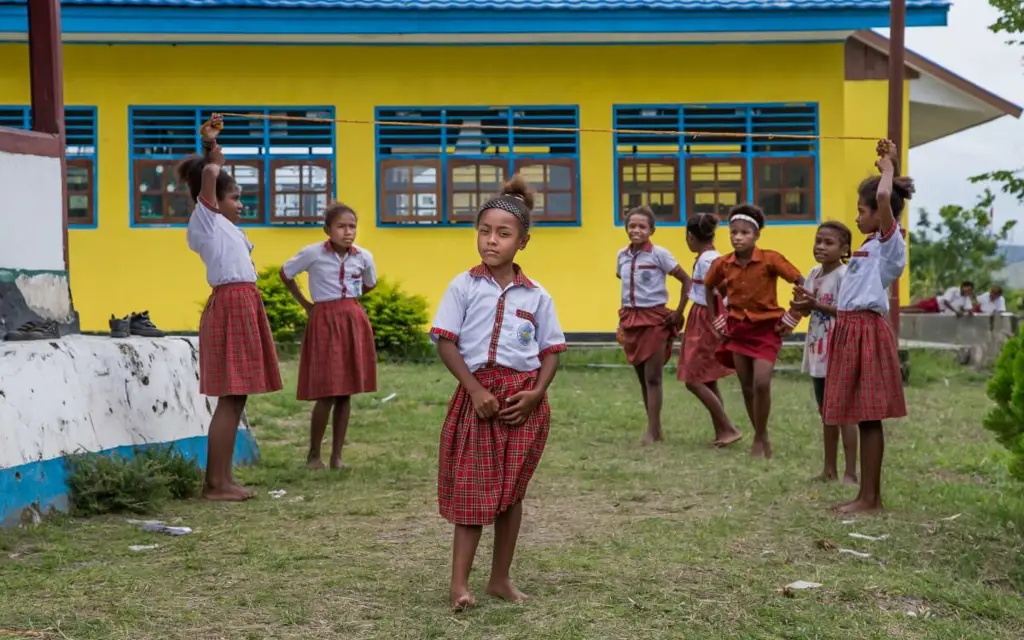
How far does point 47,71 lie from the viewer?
6.36 metres

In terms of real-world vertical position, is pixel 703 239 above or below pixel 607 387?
above

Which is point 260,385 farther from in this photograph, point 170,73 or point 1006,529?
point 170,73

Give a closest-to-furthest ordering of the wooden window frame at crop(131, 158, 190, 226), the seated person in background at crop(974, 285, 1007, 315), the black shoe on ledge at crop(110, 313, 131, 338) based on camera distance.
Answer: the black shoe on ledge at crop(110, 313, 131, 338) < the wooden window frame at crop(131, 158, 190, 226) < the seated person in background at crop(974, 285, 1007, 315)

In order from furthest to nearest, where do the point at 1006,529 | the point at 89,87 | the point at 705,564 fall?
the point at 89,87
the point at 1006,529
the point at 705,564

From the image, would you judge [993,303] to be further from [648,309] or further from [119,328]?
[119,328]

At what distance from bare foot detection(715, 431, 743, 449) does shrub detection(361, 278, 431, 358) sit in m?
5.72

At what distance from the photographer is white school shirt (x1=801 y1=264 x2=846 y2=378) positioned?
254 inches

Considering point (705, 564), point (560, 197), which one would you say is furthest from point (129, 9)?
point (705, 564)

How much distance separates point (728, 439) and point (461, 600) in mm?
4307

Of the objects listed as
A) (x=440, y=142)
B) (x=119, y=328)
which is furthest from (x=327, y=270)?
(x=440, y=142)

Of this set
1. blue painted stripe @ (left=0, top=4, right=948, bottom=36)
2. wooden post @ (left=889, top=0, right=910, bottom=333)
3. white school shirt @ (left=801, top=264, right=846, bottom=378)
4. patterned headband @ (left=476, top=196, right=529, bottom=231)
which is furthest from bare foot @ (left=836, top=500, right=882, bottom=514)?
blue painted stripe @ (left=0, top=4, right=948, bottom=36)

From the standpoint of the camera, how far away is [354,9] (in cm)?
1333

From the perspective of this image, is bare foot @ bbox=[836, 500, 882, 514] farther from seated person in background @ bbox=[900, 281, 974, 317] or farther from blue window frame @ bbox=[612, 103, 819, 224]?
seated person in background @ bbox=[900, 281, 974, 317]

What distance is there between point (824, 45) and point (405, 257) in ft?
18.8
